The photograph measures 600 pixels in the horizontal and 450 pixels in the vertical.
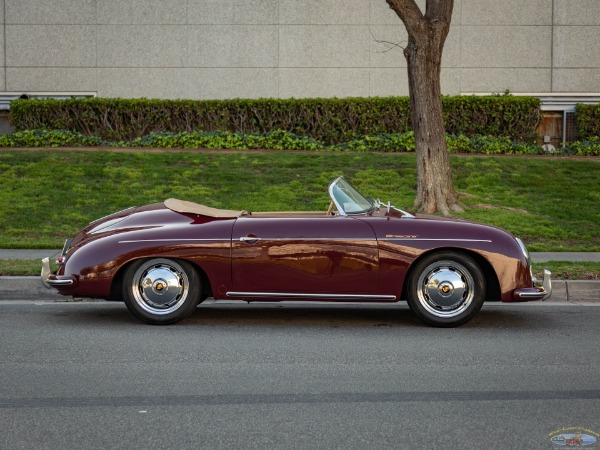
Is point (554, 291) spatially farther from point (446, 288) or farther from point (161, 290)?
point (161, 290)

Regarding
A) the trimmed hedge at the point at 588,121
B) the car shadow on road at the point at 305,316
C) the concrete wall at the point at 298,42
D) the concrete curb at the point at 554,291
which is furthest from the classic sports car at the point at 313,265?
the concrete wall at the point at 298,42

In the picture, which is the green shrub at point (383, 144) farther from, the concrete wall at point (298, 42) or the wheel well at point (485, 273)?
the wheel well at point (485, 273)

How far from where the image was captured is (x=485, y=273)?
836 cm

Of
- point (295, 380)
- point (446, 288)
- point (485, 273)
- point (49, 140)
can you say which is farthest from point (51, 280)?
point (49, 140)

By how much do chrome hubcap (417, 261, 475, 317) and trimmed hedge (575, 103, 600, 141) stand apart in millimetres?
13380

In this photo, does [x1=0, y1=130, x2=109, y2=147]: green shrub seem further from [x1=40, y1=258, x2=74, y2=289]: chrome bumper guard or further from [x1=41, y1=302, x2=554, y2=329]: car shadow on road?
[x1=40, y1=258, x2=74, y2=289]: chrome bumper guard

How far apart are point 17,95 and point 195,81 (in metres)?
4.18

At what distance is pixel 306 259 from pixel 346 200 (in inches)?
29.8

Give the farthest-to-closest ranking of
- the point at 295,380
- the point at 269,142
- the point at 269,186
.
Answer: the point at 269,142, the point at 269,186, the point at 295,380

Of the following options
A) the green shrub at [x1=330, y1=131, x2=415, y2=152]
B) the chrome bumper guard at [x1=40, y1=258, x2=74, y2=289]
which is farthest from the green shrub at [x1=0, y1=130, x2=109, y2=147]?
the chrome bumper guard at [x1=40, y1=258, x2=74, y2=289]

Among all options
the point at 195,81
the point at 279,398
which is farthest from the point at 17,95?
the point at 279,398

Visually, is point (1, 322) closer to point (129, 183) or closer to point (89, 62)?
point (129, 183)

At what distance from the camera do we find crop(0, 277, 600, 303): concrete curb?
9.93 meters

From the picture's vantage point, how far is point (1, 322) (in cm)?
841
